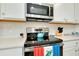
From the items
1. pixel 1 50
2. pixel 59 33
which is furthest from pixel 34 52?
pixel 59 33

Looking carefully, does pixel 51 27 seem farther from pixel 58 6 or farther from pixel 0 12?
pixel 0 12

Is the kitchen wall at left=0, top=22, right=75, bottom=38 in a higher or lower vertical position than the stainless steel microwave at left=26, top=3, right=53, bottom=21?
A: lower

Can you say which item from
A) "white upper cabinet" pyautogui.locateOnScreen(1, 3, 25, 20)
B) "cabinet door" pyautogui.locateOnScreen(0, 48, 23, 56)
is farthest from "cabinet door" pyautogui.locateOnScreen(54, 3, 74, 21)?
"cabinet door" pyautogui.locateOnScreen(0, 48, 23, 56)

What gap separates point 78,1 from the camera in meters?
2.83

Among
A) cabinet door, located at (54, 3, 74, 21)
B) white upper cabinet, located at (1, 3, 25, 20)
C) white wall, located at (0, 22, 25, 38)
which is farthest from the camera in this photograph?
cabinet door, located at (54, 3, 74, 21)

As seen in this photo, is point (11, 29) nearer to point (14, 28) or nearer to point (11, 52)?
point (14, 28)

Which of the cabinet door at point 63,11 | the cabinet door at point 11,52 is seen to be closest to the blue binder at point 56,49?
the cabinet door at point 11,52

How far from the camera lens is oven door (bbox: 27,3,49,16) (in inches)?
83.4

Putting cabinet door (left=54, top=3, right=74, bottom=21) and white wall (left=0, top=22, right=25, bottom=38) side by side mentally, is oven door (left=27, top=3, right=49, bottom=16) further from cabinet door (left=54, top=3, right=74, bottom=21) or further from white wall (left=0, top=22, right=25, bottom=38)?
white wall (left=0, top=22, right=25, bottom=38)

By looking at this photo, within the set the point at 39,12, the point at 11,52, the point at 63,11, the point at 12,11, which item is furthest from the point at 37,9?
the point at 11,52

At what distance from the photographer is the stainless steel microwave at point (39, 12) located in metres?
2.12

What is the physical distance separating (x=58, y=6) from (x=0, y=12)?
1316mm

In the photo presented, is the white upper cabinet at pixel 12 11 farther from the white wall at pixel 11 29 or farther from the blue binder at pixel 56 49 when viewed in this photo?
the blue binder at pixel 56 49

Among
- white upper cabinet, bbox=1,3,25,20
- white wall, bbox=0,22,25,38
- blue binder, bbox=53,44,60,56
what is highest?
white upper cabinet, bbox=1,3,25,20
